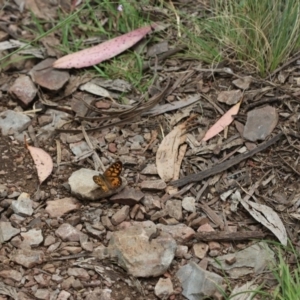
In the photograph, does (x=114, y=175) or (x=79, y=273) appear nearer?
(x=79, y=273)

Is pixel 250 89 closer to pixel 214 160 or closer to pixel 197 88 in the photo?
pixel 197 88

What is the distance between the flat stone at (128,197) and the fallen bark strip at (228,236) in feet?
0.96

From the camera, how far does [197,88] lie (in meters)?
3.31

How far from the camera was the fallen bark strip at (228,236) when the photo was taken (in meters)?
2.71

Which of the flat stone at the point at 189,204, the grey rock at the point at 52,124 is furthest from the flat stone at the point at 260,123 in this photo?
the grey rock at the point at 52,124

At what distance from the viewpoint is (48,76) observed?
3.43 metres

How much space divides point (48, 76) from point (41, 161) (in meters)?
0.56

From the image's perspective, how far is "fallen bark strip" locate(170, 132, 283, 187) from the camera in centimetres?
293

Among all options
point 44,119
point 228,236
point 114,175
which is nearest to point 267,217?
point 228,236

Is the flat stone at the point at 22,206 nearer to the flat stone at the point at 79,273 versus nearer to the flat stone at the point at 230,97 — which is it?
the flat stone at the point at 79,273

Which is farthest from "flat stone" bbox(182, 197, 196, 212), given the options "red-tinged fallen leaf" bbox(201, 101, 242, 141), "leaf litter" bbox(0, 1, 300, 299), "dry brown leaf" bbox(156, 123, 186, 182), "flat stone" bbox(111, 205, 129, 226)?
"red-tinged fallen leaf" bbox(201, 101, 242, 141)

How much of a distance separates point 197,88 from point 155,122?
278 millimetres

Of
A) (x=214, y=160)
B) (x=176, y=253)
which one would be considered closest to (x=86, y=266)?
(x=176, y=253)

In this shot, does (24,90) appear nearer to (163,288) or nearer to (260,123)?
(260,123)
